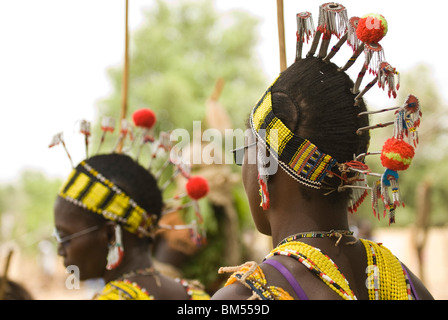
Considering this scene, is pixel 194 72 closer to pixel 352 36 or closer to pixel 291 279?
pixel 352 36

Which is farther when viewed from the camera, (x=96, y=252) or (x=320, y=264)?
(x=96, y=252)

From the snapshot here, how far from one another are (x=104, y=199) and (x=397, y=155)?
192 cm

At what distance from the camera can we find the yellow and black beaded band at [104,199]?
307 centimetres

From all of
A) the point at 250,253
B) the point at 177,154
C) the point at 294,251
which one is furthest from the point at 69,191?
the point at 250,253

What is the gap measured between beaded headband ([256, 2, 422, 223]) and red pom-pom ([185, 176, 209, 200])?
1413 millimetres

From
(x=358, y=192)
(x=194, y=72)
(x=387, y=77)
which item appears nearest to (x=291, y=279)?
(x=358, y=192)

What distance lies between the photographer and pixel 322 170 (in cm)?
186

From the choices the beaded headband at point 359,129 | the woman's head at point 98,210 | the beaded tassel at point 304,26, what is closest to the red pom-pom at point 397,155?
the beaded headband at point 359,129

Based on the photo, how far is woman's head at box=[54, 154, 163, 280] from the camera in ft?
9.95

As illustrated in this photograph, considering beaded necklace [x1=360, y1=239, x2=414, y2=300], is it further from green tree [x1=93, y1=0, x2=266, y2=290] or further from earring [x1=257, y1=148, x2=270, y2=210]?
green tree [x1=93, y1=0, x2=266, y2=290]

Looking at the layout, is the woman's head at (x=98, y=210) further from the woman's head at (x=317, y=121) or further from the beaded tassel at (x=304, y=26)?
the beaded tassel at (x=304, y=26)

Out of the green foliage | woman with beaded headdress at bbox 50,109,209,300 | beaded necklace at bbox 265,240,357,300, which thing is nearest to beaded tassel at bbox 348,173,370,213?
beaded necklace at bbox 265,240,357,300

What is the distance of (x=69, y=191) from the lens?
10.3 feet

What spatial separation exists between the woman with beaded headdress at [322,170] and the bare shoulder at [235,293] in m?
0.08
